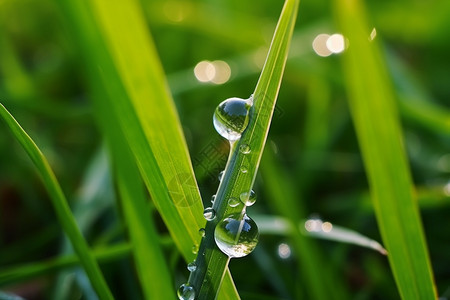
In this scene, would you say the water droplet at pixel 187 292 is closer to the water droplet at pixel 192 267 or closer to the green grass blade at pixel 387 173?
the water droplet at pixel 192 267

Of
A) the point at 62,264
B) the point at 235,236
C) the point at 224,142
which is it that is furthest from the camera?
the point at 224,142

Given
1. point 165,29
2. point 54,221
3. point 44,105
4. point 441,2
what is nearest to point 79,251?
point 54,221

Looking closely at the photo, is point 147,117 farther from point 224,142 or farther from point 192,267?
point 224,142

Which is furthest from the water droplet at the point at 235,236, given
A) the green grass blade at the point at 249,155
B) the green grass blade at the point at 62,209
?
the green grass blade at the point at 62,209

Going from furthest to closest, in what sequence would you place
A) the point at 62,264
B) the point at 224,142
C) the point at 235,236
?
the point at 224,142, the point at 62,264, the point at 235,236

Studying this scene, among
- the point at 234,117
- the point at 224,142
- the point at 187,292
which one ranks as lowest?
the point at 187,292

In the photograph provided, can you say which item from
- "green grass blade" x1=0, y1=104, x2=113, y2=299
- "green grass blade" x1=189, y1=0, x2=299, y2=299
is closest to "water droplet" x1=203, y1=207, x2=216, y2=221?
"green grass blade" x1=189, y1=0, x2=299, y2=299

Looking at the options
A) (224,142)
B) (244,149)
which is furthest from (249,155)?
(224,142)
